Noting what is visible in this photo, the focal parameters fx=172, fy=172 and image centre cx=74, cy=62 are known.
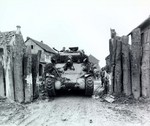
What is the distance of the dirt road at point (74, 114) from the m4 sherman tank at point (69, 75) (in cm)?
109

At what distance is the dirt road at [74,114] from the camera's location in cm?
543

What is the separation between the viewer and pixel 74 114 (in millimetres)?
6355

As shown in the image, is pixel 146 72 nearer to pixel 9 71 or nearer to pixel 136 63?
pixel 136 63

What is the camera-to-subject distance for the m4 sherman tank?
29.3 feet

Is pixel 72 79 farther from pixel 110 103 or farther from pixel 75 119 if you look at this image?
pixel 75 119

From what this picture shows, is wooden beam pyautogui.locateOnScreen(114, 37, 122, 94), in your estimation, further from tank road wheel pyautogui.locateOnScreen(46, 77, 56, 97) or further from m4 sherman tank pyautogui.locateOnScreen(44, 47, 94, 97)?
tank road wheel pyautogui.locateOnScreen(46, 77, 56, 97)

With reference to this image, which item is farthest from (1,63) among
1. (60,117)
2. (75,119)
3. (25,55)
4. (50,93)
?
(75,119)

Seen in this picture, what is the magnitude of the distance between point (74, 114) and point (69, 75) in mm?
→ 3346

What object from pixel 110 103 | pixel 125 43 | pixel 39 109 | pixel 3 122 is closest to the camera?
pixel 3 122

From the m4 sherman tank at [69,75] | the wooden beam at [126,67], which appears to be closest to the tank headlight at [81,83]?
the m4 sherman tank at [69,75]

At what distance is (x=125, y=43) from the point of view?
8734 millimetres

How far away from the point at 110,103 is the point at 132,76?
5.56ft

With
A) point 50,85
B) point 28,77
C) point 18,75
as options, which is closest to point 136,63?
point 50,85

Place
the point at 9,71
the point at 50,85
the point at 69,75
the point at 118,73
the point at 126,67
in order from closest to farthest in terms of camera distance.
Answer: the point at 9,71, the point at 126,67, the point at 118,73, the point at 50,85, the point at 69,75
